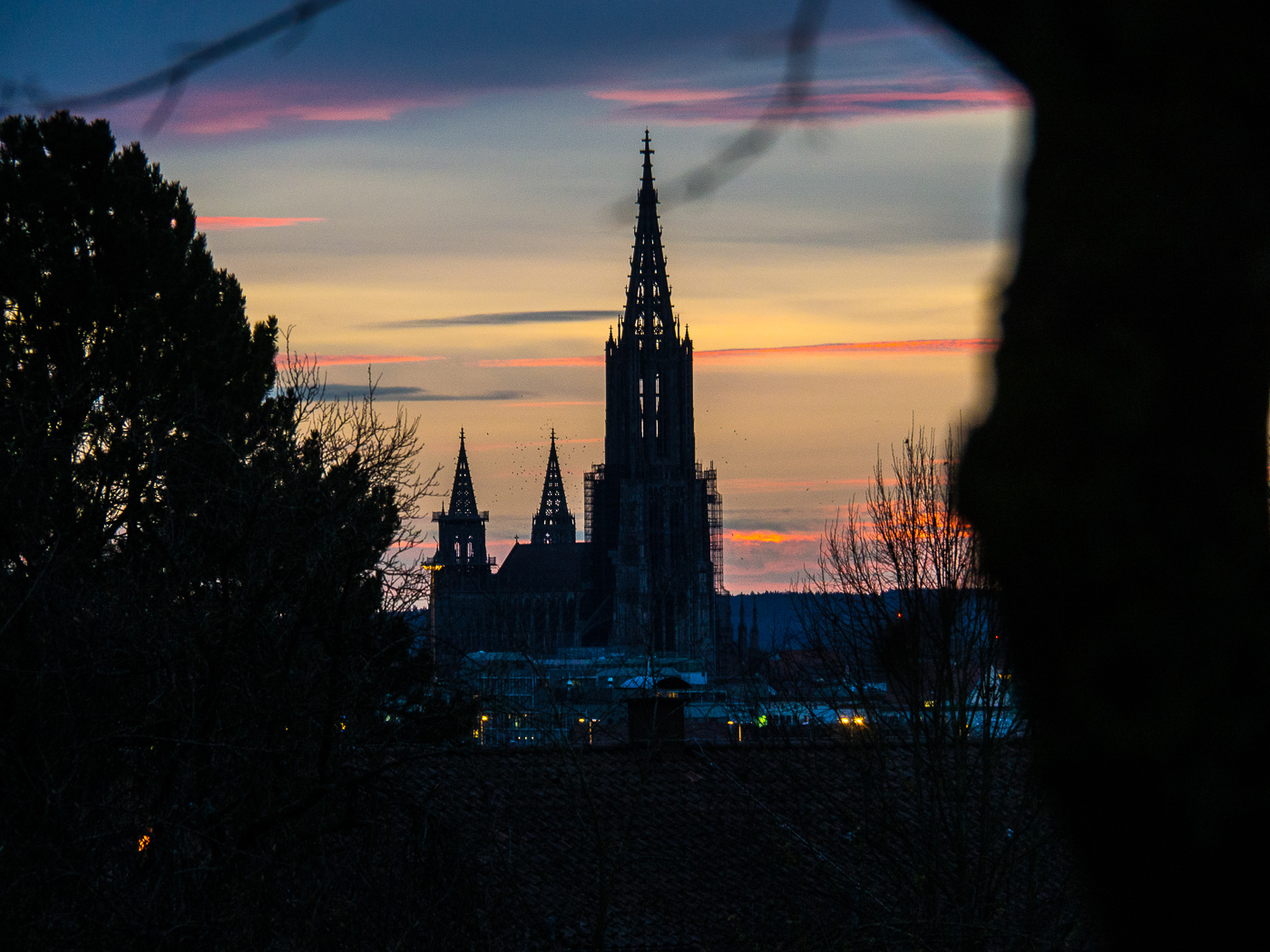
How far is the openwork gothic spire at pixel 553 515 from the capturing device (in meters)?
120

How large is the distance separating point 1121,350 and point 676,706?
21164mm

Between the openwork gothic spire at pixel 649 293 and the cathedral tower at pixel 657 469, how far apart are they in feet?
0.20

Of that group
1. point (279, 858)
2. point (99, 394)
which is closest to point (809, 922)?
point (279, 858)

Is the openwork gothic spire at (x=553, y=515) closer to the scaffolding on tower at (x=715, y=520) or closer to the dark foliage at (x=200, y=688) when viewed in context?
the scaffolding on tower at (x=715, y=520)

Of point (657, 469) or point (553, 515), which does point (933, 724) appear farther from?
point (553, 515)

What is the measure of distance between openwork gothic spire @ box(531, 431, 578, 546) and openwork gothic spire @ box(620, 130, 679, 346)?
30639 millimetres

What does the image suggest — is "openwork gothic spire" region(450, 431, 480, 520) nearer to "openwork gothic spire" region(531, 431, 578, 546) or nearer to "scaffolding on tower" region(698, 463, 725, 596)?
"openwork gothic spire" region(531, 431, 578, 546)

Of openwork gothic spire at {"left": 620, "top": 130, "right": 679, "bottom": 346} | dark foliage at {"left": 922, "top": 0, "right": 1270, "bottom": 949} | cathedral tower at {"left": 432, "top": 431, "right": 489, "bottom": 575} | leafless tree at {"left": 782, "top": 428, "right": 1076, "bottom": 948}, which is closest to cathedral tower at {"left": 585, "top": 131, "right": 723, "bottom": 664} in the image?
openwork gothic spire at {"left": 620, "top": 130, "right": 679, "bottom": 346}

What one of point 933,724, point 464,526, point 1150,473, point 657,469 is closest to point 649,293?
point 657,469

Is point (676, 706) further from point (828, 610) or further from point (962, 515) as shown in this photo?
point (962, 515)

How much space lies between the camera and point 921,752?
16281 millimetres

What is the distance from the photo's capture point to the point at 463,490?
393ft

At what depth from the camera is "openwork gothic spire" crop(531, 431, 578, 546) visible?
393 ft

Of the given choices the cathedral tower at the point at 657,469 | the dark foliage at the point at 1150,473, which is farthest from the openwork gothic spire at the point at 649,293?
the dark foliage at the point at 1150,473
